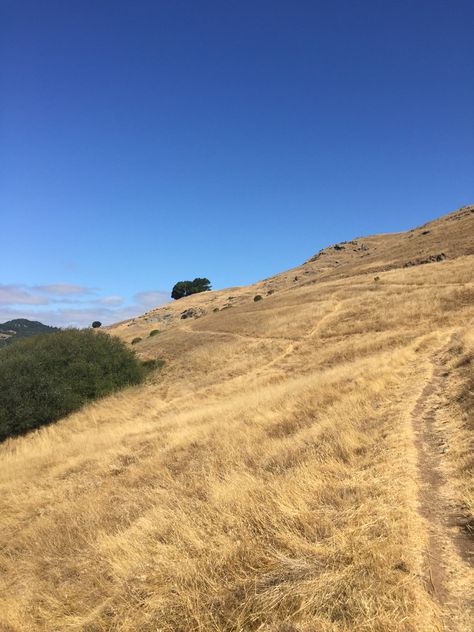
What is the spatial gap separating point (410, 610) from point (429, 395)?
9.33 meters

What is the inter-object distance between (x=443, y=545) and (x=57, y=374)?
30056 millimetres

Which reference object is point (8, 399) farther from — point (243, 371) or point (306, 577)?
point (306, 577)

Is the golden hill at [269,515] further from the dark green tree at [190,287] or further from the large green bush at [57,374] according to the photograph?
the dark green tree at [190,287]

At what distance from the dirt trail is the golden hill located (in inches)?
0.7

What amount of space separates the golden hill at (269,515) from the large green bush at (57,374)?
6.73 m

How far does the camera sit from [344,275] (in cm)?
5512

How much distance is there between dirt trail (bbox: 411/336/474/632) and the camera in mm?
3811

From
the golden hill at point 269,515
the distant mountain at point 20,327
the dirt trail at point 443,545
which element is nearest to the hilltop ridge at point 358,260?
the golden hill at point 269,515

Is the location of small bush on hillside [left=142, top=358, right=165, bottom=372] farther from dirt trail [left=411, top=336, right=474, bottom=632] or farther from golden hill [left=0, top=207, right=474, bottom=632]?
dirt trail [left=411, top=336, right=474, bottom=632]

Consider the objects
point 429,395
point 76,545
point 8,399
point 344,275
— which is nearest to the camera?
point 76,545

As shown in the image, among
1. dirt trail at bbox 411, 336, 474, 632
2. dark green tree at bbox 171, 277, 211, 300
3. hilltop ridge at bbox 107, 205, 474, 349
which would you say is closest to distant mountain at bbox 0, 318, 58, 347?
dark green tree at bbox 171, 277, 211, 300

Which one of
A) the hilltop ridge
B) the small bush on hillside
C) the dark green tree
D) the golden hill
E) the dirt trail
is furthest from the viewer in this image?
the dark green tree

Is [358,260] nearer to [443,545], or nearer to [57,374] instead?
[57,374]

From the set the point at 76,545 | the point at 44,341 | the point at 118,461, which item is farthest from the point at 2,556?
the point at 44,341
